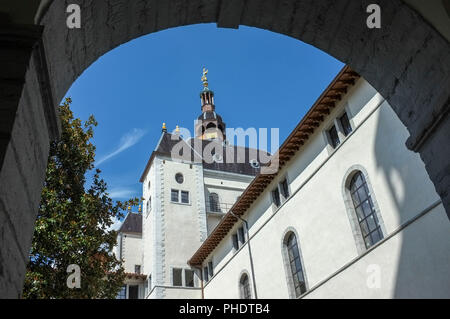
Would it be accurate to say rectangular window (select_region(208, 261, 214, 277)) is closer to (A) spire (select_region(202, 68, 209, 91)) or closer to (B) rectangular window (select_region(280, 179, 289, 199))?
(B) rectangular window (select_region(280, 179, 289, 199))

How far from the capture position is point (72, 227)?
10773 mm

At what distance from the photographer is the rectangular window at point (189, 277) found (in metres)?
27.6

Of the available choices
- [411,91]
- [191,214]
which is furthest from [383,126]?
[191,214]

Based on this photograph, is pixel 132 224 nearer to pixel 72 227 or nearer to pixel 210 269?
pixel 210 269

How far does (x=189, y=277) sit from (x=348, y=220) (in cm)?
1748

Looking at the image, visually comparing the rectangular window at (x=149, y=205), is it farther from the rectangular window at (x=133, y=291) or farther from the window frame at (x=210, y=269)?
the window frame at (x=210, y=269)

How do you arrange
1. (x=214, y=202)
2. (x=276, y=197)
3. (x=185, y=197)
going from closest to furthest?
1. (x=276, y=197)
2. (x=185, y=197)
3. (x=214, y=202)

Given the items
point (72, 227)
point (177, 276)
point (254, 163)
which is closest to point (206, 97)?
point (254, 163)

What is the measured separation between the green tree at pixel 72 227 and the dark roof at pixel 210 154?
20504mm

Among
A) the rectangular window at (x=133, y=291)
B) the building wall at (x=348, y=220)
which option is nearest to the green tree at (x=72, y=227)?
the building wall at (x=348, y=220)
